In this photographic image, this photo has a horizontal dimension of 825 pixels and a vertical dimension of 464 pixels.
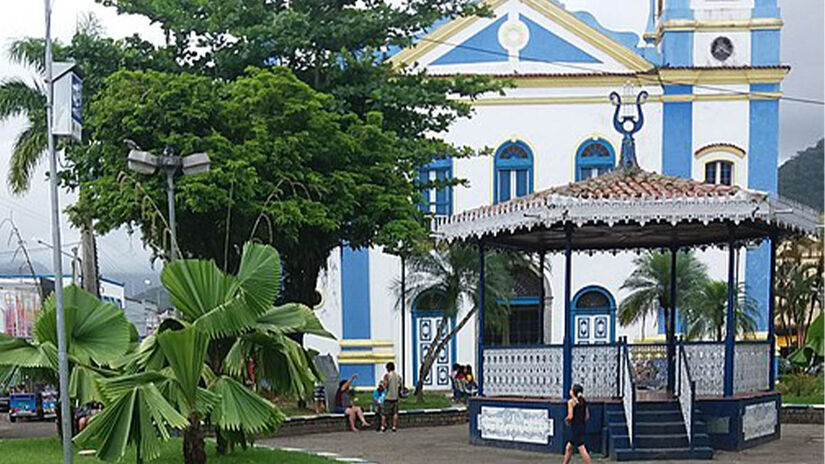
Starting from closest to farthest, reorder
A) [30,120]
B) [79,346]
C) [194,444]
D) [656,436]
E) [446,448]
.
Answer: [194,444] < [79,346] < [656,436] < [446,448] < [30,120]

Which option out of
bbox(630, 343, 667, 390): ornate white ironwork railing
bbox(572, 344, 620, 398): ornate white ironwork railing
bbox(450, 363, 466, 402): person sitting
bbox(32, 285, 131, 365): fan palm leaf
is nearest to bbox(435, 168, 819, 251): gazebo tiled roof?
bbox(572, 344, 620, 398): ornate white ironwork railing

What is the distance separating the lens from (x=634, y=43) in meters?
36.8

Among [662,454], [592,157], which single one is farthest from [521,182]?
[662,454]

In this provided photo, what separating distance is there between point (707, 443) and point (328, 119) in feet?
30.6

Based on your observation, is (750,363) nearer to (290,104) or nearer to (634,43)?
(290,104)

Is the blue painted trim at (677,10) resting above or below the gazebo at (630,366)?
above

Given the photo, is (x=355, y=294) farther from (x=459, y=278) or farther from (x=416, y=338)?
(x=459, y=278)

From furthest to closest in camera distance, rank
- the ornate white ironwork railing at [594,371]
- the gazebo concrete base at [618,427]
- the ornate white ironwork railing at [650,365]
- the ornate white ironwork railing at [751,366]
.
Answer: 1. the ornate white ironwork railing at [650,365]
2. the ornate white ironwork railing at [751,366]
3. the ornate white ironwork railing at [594,371]
4. the gazebo concrete base at [618,427]

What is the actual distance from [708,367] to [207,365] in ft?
26.0

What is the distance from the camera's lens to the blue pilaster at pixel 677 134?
35.2 metres

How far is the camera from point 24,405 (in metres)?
31.0

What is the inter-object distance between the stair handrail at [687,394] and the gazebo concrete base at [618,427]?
175 millimetres

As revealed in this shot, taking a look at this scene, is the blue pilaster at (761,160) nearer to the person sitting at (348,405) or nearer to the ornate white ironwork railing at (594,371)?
the person sitting at (348,405)

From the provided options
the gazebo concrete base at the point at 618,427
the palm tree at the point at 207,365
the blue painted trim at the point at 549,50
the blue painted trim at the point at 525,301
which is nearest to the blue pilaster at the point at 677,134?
the blue painted trim at the point at 549,50
